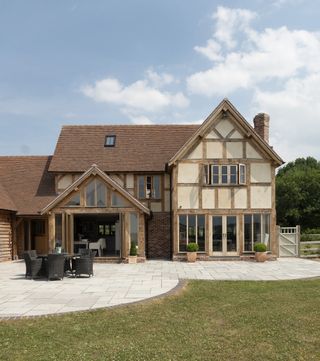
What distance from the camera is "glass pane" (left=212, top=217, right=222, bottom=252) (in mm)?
22609

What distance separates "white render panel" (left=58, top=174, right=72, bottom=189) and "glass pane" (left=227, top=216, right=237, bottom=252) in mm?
9493

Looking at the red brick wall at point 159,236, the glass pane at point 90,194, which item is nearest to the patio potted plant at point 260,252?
the red brick wall at point 159,236

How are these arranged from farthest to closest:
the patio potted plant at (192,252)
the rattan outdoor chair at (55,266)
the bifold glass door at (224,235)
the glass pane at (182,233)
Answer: the glass pane at (182,233) → the bifold glass door at (224,235) → the patio potted plant at (192,252) → the rattan outdoor chair at (55,266)

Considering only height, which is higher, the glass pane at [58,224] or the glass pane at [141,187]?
the glass pane at [141,187]

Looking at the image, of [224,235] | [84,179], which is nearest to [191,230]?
[224,235]

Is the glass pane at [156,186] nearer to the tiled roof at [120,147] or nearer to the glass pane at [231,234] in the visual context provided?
the tiled roof at [120,147]

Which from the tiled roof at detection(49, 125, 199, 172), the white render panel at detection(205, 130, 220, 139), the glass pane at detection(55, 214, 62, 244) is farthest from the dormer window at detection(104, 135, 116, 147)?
the white render panel at detection(205, 130, 220, 139)

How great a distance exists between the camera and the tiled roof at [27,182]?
24.3 meters

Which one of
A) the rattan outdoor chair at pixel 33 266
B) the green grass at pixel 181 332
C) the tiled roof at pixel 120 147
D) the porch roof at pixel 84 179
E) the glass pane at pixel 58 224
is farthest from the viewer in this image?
the tiled roof at pixel 120 147

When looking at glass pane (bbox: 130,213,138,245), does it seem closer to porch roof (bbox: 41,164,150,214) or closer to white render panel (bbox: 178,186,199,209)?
porch roof (bbox: 41,164,150,214)

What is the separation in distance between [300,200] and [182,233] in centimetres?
3711

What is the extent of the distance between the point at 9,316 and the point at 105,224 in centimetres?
1802

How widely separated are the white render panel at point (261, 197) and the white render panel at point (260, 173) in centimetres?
44

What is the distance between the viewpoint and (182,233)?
2273cm
